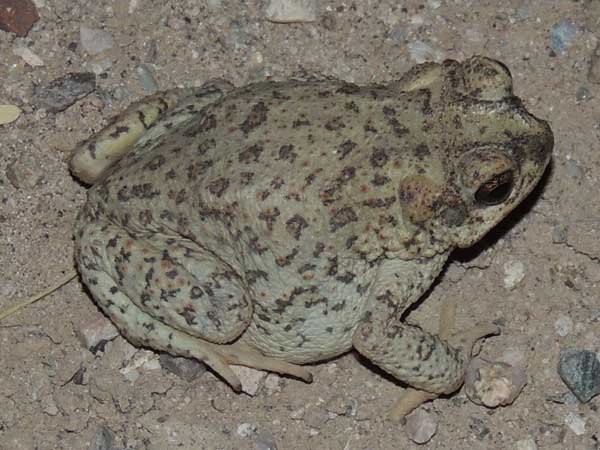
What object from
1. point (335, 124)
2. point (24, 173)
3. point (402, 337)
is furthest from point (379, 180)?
point (24, 173)

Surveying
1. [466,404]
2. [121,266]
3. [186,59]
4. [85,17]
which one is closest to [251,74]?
[186,59]

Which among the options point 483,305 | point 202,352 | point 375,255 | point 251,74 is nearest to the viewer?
point 375,255

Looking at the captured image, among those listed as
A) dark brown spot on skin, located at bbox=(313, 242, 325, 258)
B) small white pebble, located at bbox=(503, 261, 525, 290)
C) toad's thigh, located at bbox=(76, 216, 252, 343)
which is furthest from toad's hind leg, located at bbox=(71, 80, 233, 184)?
small white pebble, located at bbox=(503, 261, 525, 290)

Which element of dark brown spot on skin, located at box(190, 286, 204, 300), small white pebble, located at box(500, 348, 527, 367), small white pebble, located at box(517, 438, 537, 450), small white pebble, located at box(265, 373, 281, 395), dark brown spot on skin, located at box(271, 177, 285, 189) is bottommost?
small white pebble, located at box(517, 438, 537, 450)

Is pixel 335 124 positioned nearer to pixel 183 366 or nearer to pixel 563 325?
pixel 183 366

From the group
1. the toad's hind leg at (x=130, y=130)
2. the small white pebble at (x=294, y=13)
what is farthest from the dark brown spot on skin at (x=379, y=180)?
the small white pebble at (x=294, y=13)

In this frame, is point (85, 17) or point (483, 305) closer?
point (483, 305)

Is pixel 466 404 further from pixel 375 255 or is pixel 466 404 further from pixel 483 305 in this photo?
pixel 375 255

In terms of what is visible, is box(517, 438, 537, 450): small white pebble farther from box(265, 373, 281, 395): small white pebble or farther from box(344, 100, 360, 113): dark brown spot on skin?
box(344, 100, 360, 113): dark brown spot on skin
